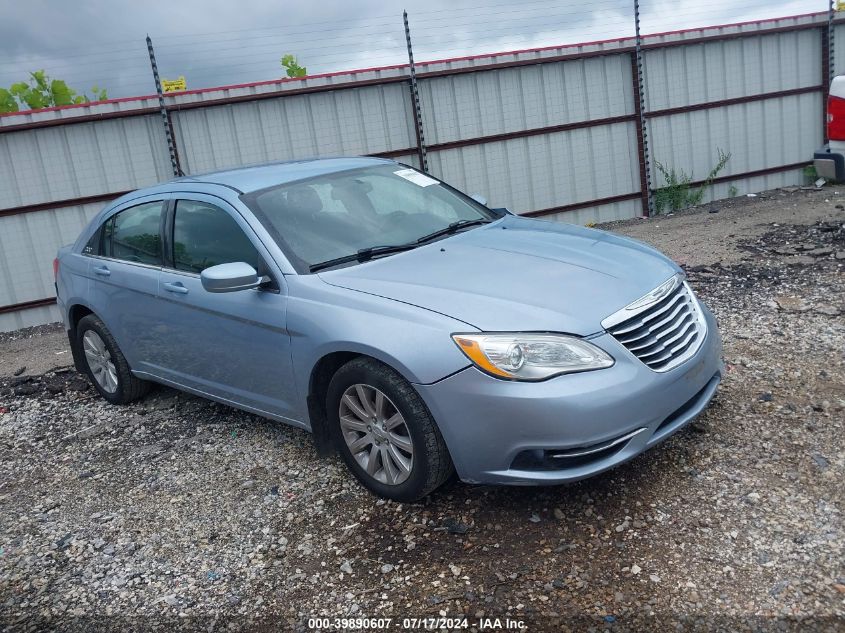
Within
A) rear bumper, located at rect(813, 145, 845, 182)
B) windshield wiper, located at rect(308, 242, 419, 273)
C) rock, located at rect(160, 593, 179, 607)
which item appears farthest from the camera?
rear bumper, located at rect(813, 145, 845, 182)

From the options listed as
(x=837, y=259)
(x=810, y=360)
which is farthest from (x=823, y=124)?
(x=810, y=360)

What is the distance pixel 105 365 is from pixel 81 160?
5.47 metres

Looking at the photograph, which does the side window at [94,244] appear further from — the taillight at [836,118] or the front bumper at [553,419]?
the taillight at [836,118]

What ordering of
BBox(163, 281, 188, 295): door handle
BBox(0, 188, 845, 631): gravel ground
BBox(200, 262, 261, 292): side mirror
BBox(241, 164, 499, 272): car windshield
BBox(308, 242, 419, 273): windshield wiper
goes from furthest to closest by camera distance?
BBox(163, 281, 188, 295): door handle
BBox(241, 164, 499, 272): car windshield
BBox(308, 242, 419, 273): windshield wiper
BBox(200, 262, 261, 292): side mirror
BBox(0, 188, 845, 631): gravel ground

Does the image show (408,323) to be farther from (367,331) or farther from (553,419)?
(553,419)

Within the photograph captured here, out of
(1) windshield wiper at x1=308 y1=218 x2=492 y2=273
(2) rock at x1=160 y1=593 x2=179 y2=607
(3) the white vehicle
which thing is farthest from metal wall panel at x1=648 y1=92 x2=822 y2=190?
(2) rock at x1=160 y1=593 x2=179 y2=607

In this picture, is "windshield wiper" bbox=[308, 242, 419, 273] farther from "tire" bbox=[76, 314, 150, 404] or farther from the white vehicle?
the white vehicle

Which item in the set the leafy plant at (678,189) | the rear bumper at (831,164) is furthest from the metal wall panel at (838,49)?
the rear bumper at (831,164)

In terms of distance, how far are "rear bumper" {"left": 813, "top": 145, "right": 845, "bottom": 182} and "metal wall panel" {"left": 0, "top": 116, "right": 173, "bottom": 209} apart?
7844mm

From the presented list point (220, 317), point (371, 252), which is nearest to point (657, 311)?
point (371, 252)

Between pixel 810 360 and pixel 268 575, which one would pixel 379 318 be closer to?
pixel 268 575

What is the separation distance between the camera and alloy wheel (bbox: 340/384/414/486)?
137 inches

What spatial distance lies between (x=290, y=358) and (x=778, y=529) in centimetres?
230

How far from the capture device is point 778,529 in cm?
311
